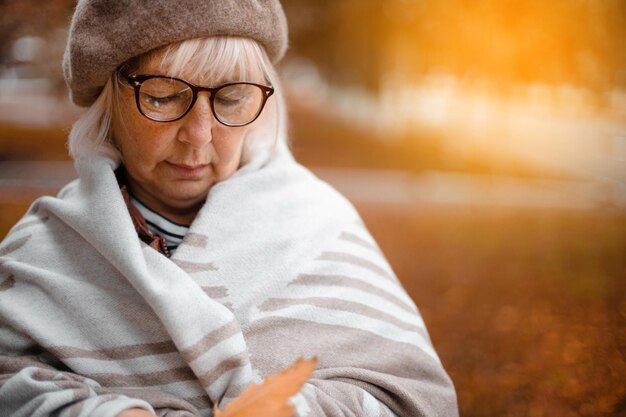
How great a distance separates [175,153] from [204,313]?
0.51 meters

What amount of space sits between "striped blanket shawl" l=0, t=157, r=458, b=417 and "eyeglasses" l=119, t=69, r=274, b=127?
25cm

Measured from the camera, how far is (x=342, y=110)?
22.9 m

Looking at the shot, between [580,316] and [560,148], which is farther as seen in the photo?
[560,148]

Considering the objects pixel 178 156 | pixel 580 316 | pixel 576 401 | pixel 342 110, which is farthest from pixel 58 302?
pixel 342 110

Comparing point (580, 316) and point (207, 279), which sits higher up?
point (207, 279)

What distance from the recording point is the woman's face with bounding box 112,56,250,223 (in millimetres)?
1680

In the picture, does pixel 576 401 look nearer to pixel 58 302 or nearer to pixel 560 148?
pixel 58 302

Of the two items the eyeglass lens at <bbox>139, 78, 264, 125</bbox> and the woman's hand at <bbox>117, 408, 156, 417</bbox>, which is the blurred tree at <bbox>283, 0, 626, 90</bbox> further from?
the woman's hand at <bbox>117, 408, 156, 417</bbox>

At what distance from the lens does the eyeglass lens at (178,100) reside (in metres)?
1.63

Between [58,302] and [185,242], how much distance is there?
381 mm

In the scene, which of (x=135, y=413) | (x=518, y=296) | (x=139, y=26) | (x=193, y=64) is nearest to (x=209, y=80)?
(x=193, y=64)

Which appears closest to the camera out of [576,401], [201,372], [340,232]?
[201,372]

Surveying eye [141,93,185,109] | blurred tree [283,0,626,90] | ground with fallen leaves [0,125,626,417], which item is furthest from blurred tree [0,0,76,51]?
eye [141,93,185,109]

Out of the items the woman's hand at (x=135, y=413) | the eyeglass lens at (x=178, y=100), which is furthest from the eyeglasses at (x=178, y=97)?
the woman's hand at (x=135, y=413)
